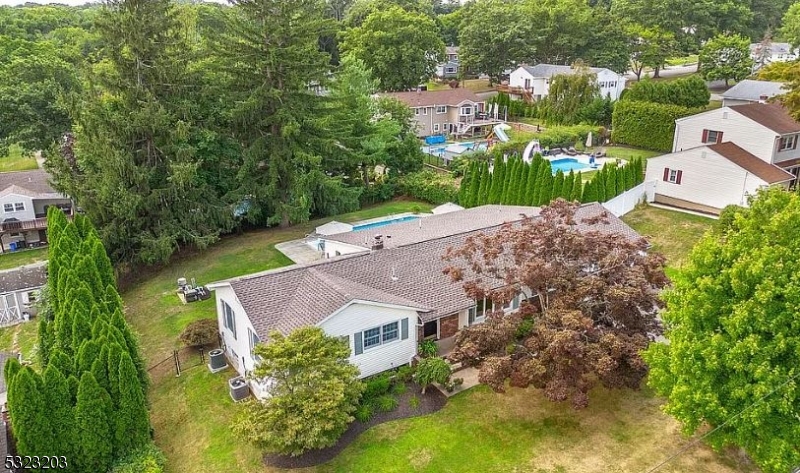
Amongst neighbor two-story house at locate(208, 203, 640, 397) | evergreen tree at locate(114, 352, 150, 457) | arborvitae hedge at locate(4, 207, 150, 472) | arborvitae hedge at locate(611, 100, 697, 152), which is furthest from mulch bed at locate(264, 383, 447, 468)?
arborvitae hedge at locate(611, 100, 697, 152)

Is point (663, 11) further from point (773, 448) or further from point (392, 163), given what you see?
point (773, 448)

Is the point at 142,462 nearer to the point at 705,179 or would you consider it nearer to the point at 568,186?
the point at 568,186

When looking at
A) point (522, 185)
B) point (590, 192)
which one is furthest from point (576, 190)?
point (522, 185)

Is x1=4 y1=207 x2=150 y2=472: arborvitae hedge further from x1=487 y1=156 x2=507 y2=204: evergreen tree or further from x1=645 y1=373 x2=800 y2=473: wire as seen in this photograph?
x1=487 y1=156 x2=507 y2=204: evergreen tree

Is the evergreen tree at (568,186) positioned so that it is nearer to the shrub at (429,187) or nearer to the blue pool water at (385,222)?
the shrub at (429,187)

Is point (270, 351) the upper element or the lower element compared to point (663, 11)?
lower

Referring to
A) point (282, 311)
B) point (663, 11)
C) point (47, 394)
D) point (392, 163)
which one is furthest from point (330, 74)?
point (663, 11)
